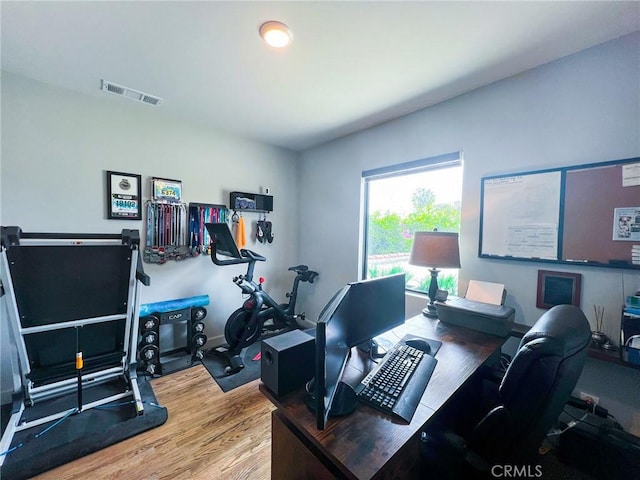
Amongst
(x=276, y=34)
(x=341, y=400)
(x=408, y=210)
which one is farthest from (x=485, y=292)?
(x=276, y=34)

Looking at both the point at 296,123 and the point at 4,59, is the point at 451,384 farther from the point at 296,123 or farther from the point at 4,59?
the point at 4,59

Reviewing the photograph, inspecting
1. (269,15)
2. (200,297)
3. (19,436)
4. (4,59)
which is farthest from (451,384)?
(4,59)

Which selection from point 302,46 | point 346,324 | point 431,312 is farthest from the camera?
point 431,312

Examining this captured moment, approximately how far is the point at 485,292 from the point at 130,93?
11.1 ft

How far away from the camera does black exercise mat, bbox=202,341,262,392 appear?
7.71ft

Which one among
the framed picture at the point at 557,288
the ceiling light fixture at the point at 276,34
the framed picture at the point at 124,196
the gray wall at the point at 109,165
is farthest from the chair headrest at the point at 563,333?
the framed picture at the point at 124,196

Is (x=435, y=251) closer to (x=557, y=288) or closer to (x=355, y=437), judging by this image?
(x=557, y=288)

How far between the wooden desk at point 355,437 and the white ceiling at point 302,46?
73.9 inches

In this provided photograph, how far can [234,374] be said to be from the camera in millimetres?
2484

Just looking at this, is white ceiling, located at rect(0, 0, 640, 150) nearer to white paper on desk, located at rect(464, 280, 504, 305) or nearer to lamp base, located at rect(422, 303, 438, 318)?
white paper on desk, located at rect(464, 280, 504, 305)

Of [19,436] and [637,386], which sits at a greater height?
[637,386]

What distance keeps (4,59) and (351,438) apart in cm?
319

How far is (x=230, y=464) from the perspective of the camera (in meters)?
1.55

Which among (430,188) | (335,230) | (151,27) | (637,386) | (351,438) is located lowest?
(637,386)
